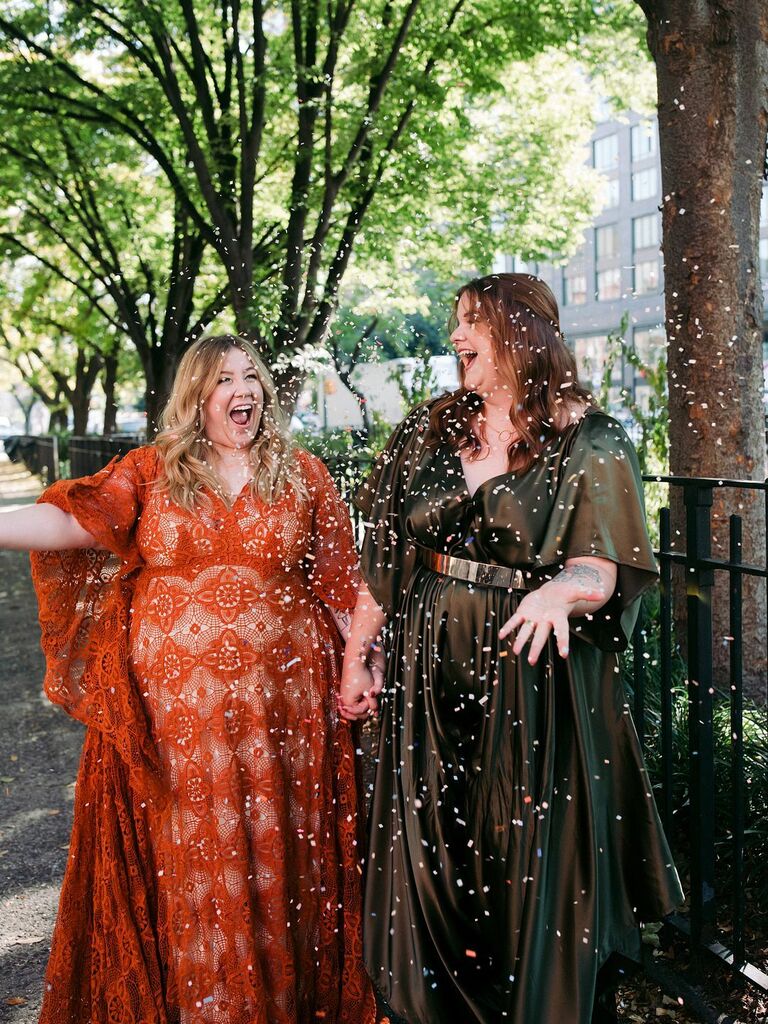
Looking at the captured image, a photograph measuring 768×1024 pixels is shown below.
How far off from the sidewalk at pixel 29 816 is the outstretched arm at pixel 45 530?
1.57 meters

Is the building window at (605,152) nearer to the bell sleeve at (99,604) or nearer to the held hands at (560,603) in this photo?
the bell sleeve at (99,604)

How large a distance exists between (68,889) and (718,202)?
151 inches

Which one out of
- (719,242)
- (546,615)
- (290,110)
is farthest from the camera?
(290,110)

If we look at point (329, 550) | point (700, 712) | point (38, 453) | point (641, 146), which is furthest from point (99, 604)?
point (641, 146)

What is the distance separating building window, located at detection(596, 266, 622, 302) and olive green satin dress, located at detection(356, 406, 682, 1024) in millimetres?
46452

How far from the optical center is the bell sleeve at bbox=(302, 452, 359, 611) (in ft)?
10.7

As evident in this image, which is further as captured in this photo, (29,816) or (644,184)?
(644,184)

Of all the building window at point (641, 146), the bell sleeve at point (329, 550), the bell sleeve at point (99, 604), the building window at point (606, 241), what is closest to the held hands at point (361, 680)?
the bell sleeve at point (329, 550)

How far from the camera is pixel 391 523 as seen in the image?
288cm

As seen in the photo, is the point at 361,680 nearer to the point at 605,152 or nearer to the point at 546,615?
the point at 546,615

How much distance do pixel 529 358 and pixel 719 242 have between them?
2.48 metres

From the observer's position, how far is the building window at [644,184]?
44763mm

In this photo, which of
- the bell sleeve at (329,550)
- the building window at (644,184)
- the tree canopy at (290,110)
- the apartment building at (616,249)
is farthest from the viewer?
the building window at (644,184)

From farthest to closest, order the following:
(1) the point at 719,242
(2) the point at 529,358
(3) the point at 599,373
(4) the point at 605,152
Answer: (4) the point at 605,152 < (3) the point at 599,373 < (1) the point at 719,242 < (2) the point at 529,358
